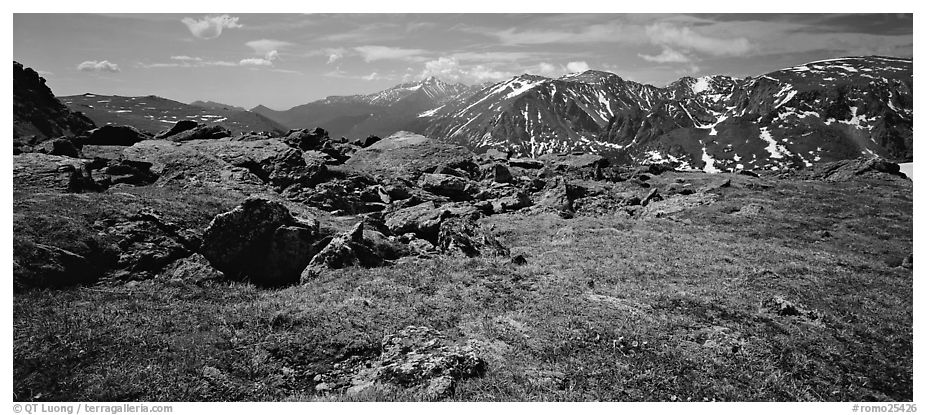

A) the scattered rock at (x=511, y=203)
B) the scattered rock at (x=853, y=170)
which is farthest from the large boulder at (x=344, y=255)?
the scattered rock at (x=853, y=170)

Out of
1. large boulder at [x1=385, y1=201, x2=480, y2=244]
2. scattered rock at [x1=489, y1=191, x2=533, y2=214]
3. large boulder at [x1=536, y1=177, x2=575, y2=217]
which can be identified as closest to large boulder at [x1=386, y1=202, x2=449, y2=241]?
large boulder at [x1=385, y1=201, x2=480, y2=244]

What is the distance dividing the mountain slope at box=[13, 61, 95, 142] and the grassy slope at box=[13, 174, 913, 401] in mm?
127016

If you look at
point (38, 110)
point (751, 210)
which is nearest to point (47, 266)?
point (751, 210)

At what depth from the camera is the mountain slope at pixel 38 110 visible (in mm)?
113188

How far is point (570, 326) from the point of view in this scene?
640 inches

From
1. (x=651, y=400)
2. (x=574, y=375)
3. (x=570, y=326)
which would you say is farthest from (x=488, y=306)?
(x=651, y=400)

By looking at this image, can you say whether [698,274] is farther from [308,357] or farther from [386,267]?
[308,357]

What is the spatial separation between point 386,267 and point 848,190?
5899 centimetres

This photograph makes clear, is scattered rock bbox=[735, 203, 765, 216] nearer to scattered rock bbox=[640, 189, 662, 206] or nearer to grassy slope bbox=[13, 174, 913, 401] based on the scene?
scattered rock bbox=[640, 189, 662, 206]

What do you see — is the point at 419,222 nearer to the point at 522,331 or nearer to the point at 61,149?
the point at 522,331

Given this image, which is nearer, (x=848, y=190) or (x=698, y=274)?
(x=698, y=274)

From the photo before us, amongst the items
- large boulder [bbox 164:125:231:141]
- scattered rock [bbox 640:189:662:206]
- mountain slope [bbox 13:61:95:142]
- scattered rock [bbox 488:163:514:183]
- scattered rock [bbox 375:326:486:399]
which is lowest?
scattered rock [bbox 375:326:486:399]

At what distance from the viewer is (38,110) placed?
121062mm

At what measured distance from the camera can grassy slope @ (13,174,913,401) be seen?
40.2 ft
